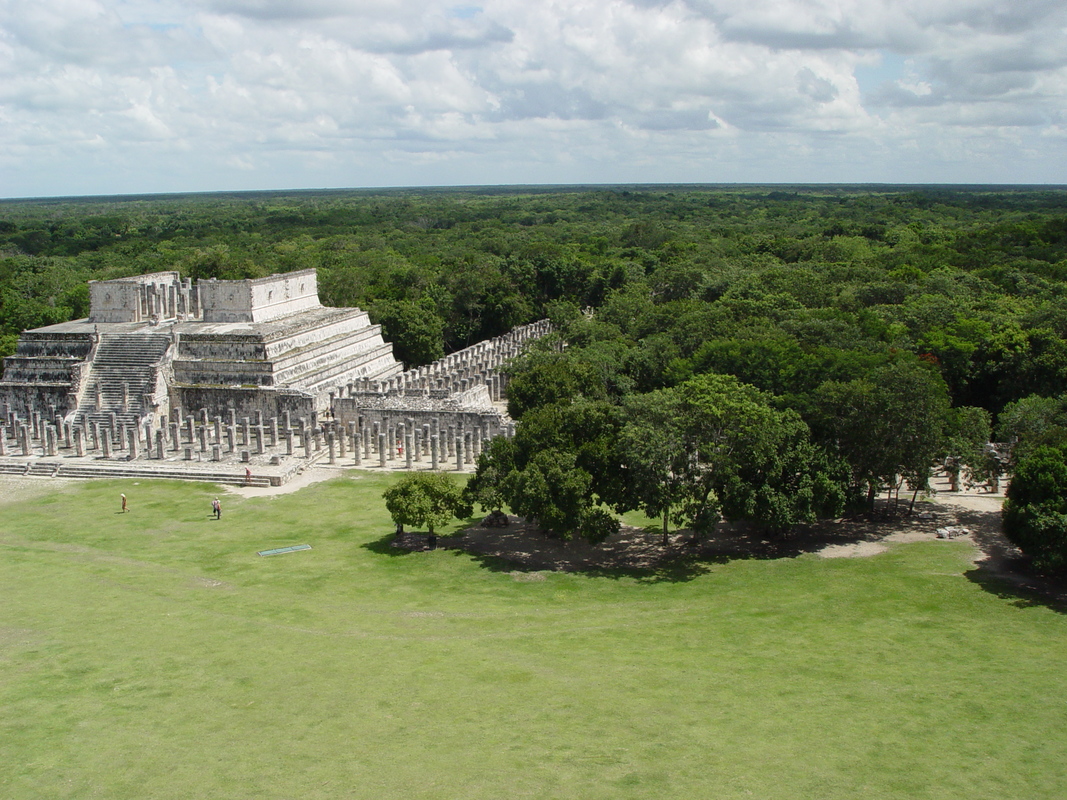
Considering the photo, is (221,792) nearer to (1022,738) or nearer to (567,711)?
(567,711)

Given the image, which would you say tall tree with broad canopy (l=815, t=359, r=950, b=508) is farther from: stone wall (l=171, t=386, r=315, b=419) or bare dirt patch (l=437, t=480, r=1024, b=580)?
stone wall (l=171, t=386, r=315, b=419)

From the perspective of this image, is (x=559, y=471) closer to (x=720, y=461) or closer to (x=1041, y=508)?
(x=720, y=461)

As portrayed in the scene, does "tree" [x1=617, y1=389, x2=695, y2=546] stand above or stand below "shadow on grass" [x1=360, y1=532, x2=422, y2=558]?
above

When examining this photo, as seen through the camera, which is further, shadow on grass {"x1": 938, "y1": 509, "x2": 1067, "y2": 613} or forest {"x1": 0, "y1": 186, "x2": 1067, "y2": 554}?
forest {"x1": 0, "y1": 186, "x2": 1067, "y2": 554}

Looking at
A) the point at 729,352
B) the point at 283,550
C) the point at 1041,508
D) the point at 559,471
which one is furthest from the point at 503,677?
the point at 729,352

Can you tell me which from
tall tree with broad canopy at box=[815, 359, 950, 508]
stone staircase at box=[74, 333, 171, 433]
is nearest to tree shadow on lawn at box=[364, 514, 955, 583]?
tall tree with broad canopy at box=[815, 359, 950, 508]

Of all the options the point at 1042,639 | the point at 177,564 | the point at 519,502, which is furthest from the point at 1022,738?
the point at 177,564
